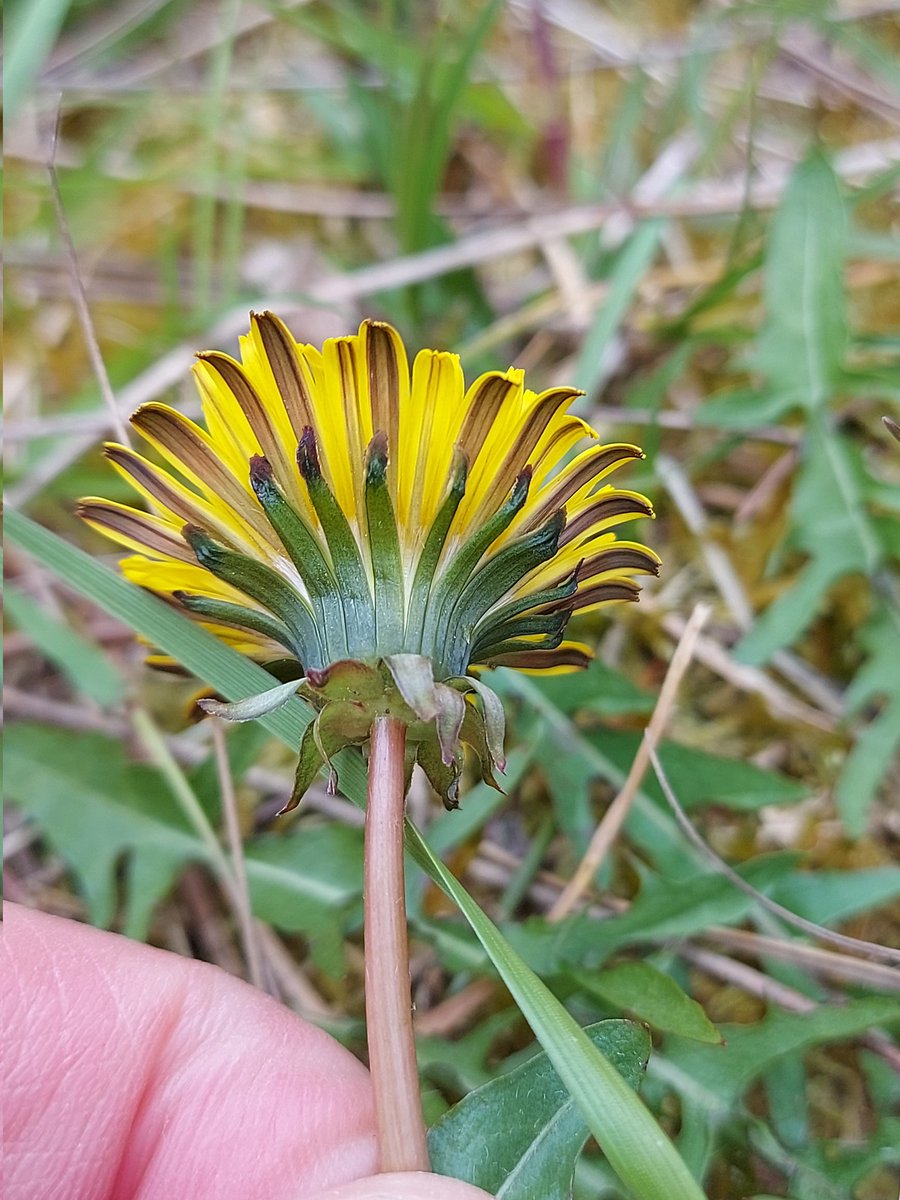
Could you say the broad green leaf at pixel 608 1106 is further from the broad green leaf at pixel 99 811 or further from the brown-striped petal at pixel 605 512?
the broad green leaf at pixel 99 811

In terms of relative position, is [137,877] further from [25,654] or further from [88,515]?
[88,515]

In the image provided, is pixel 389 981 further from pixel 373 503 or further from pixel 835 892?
pixel 835 892

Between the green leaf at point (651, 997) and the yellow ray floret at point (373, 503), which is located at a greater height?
the yellow ray floret at point (373, 503)

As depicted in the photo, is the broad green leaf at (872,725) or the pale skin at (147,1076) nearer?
the pale skin at (147,1076)

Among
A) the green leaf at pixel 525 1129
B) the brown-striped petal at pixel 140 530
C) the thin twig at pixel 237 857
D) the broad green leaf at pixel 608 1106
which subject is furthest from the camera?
the thin twig at pixel 237 857

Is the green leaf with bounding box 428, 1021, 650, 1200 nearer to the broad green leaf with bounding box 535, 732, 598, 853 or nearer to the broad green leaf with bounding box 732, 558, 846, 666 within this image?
the broad green leaf with bounding box 535, 732, 598, 853

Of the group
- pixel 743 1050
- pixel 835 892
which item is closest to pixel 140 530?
pixel 743 1050

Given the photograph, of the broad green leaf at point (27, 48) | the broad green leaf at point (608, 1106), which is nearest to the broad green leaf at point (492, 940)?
the broad green leaf at point (608, 1106)
